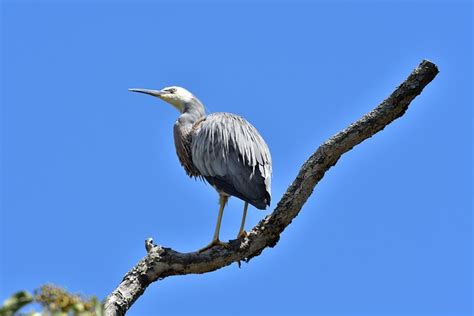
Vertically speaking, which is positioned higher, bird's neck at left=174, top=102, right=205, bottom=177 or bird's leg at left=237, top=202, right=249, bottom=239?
bird's neck at left=174, top=102, right=205, bottom=177

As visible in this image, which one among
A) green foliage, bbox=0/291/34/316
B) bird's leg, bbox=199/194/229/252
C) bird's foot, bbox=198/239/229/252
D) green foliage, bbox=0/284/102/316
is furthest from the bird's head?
green foliage, bbox=0/291/34/316

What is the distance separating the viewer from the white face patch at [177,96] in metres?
10.3

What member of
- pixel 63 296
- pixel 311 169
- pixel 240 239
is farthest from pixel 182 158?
pixel 63 296

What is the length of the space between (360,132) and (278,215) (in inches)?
44.7

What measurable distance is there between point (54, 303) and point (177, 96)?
723 centimetres

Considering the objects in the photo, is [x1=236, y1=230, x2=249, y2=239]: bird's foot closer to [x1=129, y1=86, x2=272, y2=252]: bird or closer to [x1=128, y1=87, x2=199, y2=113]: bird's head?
[x1=129, y1=86, x2=272, y2=252]: bird

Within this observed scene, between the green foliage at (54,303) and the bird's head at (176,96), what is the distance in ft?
22.1

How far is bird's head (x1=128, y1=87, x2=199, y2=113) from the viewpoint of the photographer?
33.6 ft

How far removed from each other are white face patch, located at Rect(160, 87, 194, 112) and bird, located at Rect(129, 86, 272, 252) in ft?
1.30

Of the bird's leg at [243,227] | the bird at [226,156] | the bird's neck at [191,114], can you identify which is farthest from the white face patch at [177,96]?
the bird's leg at [243,227]

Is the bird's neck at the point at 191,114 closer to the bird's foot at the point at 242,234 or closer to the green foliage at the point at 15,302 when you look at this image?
the bird's foot at the point at 242,234

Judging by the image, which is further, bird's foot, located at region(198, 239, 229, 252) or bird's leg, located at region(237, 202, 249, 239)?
bird's leg, located at region(237, 202, 249, 239)

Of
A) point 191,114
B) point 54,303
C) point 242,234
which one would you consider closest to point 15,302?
point 54,303

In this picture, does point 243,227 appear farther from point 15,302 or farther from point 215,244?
point 15,302
